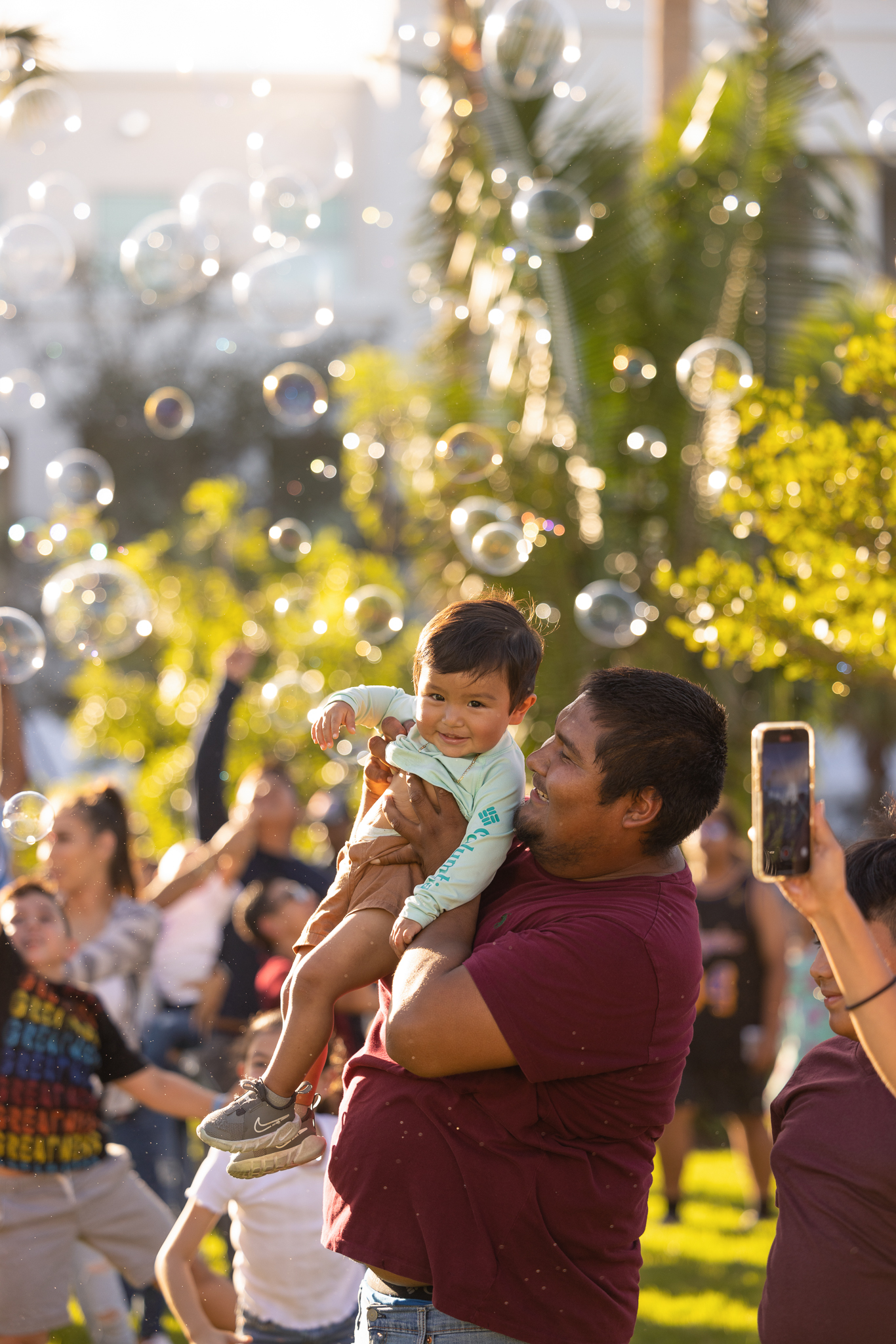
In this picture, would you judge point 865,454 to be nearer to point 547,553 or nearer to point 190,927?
point 190,927

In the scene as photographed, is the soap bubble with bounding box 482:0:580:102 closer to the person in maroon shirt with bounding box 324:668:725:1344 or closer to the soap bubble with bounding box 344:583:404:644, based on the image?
the soap bubble with bounding box 344:583:404:644

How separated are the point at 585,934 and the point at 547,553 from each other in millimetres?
5835

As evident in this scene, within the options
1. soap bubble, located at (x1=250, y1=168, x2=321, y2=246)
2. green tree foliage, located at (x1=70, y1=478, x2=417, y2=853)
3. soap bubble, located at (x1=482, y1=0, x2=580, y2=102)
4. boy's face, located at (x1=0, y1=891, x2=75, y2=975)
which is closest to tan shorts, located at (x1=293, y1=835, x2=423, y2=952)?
boy's face, located at (x1=0, y1=891, x2=75, y2=975)

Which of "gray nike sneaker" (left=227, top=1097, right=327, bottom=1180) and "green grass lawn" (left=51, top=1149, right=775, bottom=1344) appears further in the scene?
"green grass lawn" (left=51, top=1149, right=775, bottom=1344)

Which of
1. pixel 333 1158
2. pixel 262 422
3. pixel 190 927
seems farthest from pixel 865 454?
pixel 262 422

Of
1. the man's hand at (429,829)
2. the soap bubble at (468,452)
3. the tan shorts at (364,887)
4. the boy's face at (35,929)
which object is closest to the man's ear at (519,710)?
the man's hand at (429,829)

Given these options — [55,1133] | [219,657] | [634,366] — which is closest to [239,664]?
[55,1133]

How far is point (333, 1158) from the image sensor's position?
2074 mm

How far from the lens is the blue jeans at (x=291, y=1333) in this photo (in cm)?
295

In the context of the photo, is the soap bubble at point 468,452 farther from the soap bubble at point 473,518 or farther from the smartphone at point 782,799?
the smartphone at point 782,799

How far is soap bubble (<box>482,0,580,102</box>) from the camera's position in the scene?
21.8 ft

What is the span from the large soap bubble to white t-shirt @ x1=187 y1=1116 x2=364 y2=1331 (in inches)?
89.0

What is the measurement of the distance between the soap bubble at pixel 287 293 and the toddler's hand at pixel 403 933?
4.28 meters

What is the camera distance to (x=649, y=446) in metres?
7.33
